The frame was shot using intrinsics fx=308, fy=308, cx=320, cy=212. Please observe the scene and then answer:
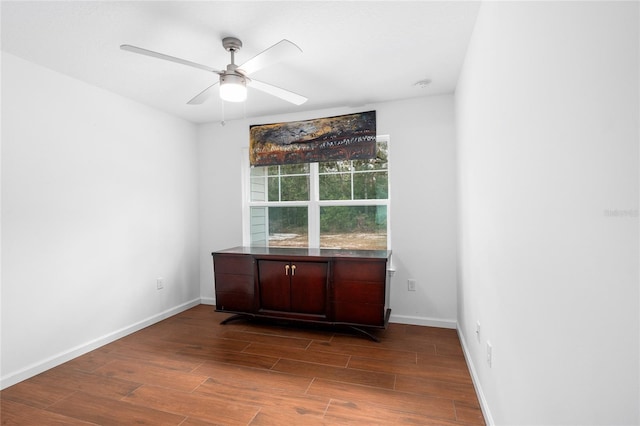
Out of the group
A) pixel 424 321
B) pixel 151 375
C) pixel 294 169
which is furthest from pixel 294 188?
pixel 151 375

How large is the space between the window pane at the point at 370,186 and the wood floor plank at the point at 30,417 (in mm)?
3005

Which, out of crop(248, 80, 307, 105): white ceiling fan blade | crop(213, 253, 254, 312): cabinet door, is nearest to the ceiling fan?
crop(248, 80, 307, 105): white ceiling fan blade

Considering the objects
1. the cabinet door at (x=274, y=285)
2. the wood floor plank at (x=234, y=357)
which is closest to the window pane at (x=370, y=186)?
the cabinet door at (x=274, y=285)

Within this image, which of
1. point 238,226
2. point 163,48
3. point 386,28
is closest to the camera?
point 386,28

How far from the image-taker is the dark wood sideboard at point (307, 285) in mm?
2945

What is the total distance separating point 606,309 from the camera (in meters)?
0.69

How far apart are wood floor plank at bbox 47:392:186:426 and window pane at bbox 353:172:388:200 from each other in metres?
2.65

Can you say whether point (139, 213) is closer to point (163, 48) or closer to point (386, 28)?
point (163, 48)

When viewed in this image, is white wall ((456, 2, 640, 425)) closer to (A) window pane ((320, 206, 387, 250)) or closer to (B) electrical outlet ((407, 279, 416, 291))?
(B) electrical outlet ((407, 279, 416, 291))

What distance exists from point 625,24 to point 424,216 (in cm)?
282

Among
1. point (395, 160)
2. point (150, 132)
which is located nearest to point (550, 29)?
point (395, 160)

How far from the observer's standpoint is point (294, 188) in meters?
3.93

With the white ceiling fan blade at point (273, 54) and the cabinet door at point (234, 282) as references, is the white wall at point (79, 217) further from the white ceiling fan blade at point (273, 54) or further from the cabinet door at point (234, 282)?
the white ceiling fan blade at point (273, 54)

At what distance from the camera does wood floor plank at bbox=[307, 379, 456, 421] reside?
1.92 metres
